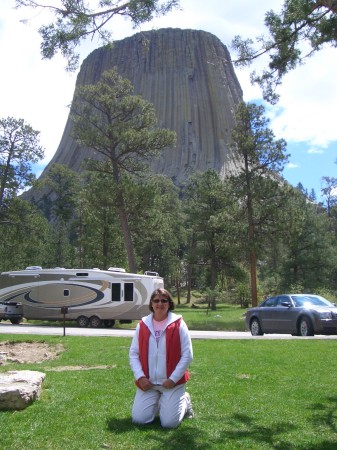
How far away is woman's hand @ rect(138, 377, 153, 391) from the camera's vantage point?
557 cm

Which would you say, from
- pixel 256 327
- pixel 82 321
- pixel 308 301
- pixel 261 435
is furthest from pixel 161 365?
pixel 82 321

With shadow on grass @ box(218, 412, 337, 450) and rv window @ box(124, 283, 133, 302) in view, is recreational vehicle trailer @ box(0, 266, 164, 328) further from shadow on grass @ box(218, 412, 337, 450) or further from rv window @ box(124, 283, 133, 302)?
shadow on grass @ box(218, 412, 337, 450)

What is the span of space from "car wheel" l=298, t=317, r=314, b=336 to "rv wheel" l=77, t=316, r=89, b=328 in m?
12.3

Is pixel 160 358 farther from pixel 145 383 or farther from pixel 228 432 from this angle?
pixel 228 432

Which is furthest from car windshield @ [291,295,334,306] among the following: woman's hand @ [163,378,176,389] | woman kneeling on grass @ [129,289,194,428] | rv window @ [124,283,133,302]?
woman's hand @ [163,378,176,389]

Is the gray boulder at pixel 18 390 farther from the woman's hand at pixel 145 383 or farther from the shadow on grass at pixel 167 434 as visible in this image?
the woman's hand at pixel 145 383

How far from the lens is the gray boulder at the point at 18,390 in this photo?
609 cm

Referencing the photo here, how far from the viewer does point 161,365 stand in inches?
224

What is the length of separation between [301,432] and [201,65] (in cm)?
10211

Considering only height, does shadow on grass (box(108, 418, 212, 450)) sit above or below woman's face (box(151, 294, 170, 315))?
below

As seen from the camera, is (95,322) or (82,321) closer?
(95,322)

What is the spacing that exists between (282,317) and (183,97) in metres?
86.9

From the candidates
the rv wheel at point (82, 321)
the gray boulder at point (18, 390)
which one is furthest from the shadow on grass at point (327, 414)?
the rv wheel at point (82, 321)

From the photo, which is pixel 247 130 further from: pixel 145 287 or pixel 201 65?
pixel 201 65
